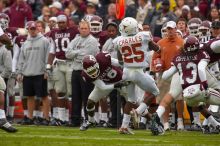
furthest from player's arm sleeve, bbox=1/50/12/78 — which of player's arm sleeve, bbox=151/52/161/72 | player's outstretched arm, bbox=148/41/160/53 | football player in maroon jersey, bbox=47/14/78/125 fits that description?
player's outstretched arm, bbox=148/41/160/53

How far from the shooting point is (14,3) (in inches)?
840

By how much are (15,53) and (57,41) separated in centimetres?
141

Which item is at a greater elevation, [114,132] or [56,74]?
[56,74]

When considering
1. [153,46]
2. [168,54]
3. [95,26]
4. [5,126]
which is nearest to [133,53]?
[153,46]

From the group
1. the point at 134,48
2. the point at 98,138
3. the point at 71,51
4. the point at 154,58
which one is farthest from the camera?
the point at 71,51

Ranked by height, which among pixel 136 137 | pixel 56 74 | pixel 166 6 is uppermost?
pixel 166 6

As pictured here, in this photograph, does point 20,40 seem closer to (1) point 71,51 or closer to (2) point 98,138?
(1) point 71,51

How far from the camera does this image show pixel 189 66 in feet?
44.3

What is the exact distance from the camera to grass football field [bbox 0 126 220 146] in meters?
11.6

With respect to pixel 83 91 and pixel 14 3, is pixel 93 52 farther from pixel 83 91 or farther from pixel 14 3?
pixel 14 3

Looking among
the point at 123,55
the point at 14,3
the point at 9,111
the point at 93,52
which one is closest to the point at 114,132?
the point at 123,55

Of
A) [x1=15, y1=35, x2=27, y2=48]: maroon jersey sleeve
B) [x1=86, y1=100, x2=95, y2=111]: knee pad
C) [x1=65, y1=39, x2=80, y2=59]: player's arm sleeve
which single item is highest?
[x1=15, y1=35, x2=27, y2=48]: maroon jersey sleeve

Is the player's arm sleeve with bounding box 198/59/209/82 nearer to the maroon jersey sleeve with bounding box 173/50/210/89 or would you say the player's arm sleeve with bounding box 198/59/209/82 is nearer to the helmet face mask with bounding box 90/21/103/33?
the maroon jersey sleeve with bounding box 173/50/210/89

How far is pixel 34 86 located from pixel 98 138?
15.9 feet
